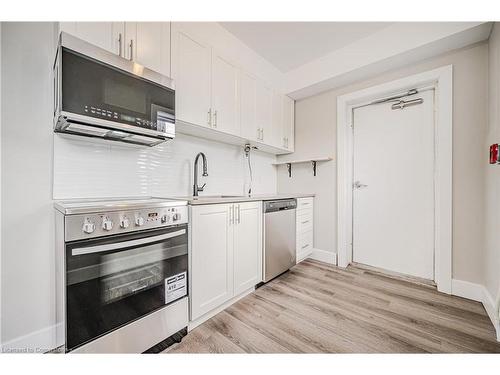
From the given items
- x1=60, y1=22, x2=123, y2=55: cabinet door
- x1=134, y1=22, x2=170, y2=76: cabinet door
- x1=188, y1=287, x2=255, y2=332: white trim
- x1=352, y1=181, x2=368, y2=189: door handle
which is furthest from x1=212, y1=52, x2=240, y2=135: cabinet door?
x1=352, y1=181, x2=368, y2=189: door handle

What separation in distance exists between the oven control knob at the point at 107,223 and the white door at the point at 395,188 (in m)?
2.67

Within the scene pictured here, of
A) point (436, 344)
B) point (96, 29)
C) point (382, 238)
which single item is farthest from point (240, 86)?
point (436, 344)

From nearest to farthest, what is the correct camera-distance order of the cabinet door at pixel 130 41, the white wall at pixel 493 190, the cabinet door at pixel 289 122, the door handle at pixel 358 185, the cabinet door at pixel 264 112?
the cabinet door at pixel 130 41 < the white wall at pixel 493 190 < the cabinet door at pixel 264 112 < the door handle at pixel 358 185 < the cabinet door at pixel 289 122

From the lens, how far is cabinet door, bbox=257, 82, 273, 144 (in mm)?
2535

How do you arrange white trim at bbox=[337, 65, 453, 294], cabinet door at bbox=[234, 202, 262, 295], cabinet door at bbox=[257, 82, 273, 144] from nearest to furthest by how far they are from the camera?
cabinet door at bbox=[234, 202, 262, 295] → white trim at bbox=[337, 65, 453, 294] → cabinet door at bbox=[257, 82, 273, 144]

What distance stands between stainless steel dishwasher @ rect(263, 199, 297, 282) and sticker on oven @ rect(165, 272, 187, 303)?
0.88 metres

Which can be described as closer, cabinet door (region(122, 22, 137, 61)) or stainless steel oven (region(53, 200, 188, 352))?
stainless steel oven (region(53, 200, 188, 352))

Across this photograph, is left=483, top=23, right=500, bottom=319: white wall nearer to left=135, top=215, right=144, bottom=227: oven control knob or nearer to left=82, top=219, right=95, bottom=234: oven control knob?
left=135, top=215, right=144, bottom=227: oven control knob

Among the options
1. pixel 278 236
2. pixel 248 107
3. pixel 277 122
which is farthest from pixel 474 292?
pixel 248 107

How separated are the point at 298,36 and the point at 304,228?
2.18 meters

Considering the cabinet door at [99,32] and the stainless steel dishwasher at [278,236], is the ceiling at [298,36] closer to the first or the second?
the cabinet door at [99,32]

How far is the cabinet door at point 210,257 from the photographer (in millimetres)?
1471

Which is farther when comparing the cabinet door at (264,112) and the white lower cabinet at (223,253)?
the cabinet door at (264,112)

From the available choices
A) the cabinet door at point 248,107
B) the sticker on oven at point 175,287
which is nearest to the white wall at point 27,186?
the sticker on oven at point 175,287
